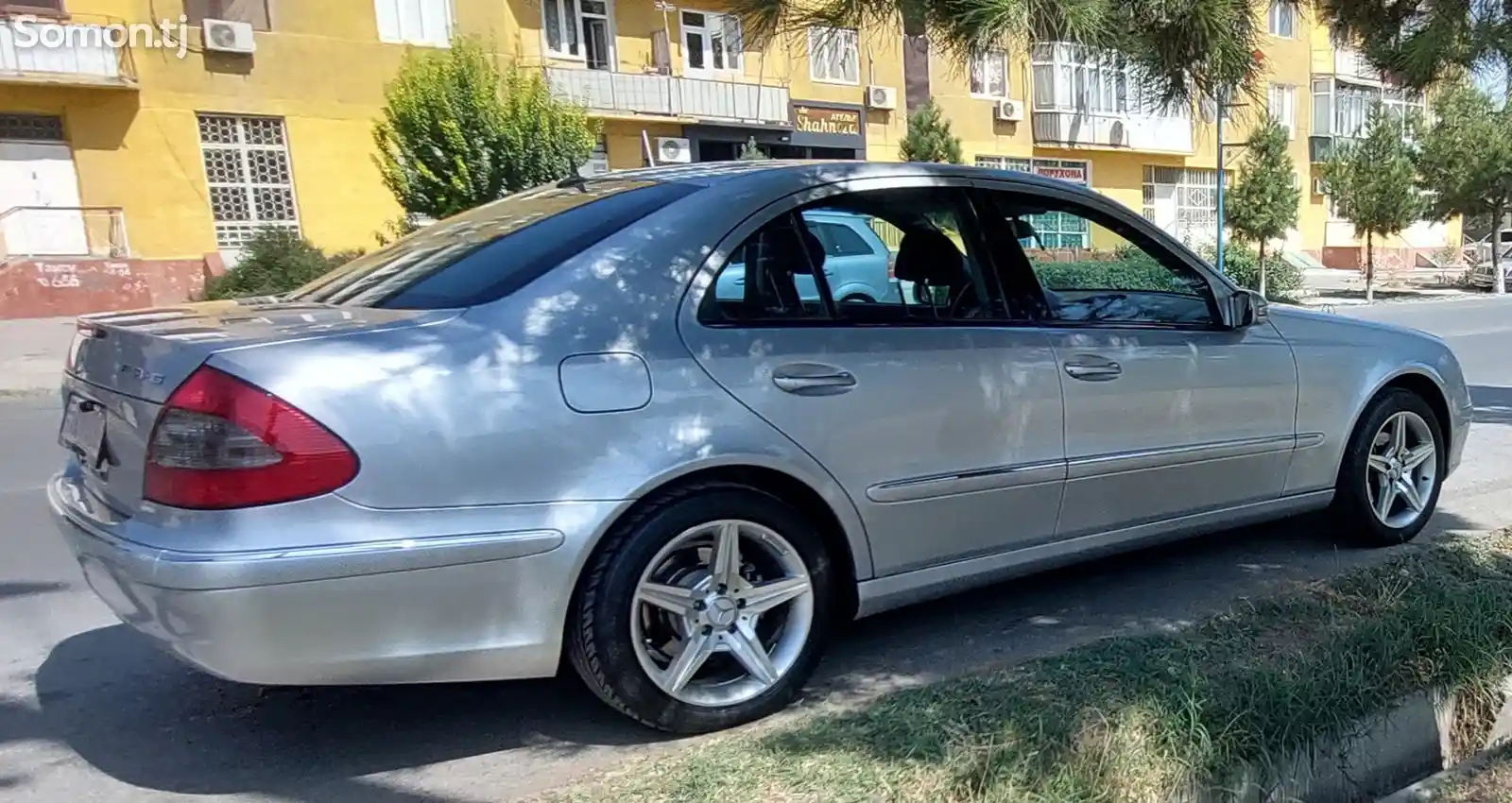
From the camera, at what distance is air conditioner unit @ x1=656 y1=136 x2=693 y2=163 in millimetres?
24766

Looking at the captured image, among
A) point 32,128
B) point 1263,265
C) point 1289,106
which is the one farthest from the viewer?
point 1289,106

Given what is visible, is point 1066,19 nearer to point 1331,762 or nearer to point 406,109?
point 1331,762

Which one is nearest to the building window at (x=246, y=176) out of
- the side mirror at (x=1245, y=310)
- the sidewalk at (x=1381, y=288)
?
the side mirror at (x=1245, y=310)

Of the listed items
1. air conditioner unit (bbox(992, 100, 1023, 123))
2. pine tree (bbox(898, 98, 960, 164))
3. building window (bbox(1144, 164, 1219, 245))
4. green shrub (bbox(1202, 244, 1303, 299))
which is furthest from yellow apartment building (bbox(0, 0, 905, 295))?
building window (bbox(1144, 164, 1219, 245))

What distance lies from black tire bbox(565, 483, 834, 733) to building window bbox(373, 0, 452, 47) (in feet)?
67.1

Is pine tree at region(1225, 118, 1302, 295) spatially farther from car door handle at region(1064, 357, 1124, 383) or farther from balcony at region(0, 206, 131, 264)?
car door handle at region(1064, 357, 1124, 383)

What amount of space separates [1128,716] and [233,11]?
21.6m

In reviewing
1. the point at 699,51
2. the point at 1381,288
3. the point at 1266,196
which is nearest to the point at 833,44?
the point at 699,51

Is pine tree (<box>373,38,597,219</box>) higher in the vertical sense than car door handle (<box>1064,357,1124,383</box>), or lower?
higher

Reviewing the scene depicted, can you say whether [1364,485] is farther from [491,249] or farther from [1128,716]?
[491,249]

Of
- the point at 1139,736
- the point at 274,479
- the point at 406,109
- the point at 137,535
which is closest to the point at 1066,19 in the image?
the point at 1139,736

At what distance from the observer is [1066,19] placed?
10.7 feet

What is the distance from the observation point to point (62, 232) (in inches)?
744

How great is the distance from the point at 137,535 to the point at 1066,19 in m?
2.85
